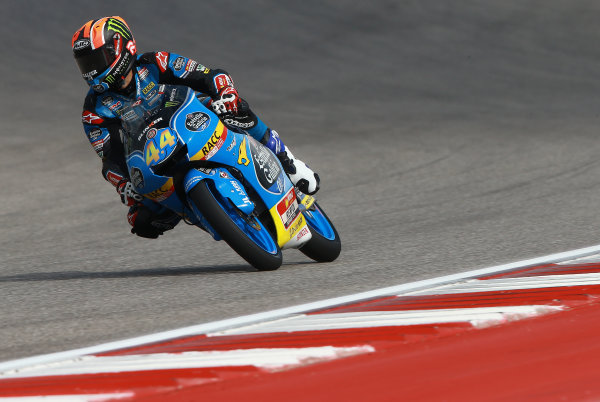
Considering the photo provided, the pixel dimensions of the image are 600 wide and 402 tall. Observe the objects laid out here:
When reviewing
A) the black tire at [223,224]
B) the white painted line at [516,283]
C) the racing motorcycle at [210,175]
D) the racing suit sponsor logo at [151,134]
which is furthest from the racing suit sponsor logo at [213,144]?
the white painted line at [516,283]

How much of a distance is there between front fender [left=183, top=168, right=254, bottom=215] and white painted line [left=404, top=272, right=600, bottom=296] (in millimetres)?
1333

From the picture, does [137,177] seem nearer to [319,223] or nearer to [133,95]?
[133,95]

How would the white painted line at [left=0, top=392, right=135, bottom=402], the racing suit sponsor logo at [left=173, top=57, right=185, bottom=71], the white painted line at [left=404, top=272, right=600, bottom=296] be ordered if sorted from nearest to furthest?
1. the white painted line at [left=0, top=392, right=135, bottom=402]
2. the white painted line at [left=404, top=272, right=600, bottom=296]
3. the racing suit sponsor logo at [left=173, top=57, right=185, bottom=71]

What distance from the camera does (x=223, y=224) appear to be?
5.45 meters

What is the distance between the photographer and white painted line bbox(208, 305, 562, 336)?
381 centimetres

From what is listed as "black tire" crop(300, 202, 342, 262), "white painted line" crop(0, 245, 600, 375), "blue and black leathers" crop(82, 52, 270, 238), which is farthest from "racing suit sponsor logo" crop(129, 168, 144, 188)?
"white painted line" crop(0, 245, 600, 375)

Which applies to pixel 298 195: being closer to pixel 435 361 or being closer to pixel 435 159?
pixel 435 361

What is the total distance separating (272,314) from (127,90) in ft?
6.82

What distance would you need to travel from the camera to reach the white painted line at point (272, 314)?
12.0 ft

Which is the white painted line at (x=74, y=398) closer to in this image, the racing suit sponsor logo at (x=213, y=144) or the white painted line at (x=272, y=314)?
the white painted line at (x=272, y=314)

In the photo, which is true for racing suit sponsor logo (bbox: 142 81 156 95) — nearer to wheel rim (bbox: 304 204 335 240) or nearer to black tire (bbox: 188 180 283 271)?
black tire (bbox: 188 180 283 271)

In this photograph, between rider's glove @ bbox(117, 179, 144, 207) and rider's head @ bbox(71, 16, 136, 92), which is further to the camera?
rider's glove @ bbox(117, 179, 144, 207)

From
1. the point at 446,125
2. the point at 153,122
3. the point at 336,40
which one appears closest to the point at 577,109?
the point at 446,125

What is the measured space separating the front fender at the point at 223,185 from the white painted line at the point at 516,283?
4.37 ft
